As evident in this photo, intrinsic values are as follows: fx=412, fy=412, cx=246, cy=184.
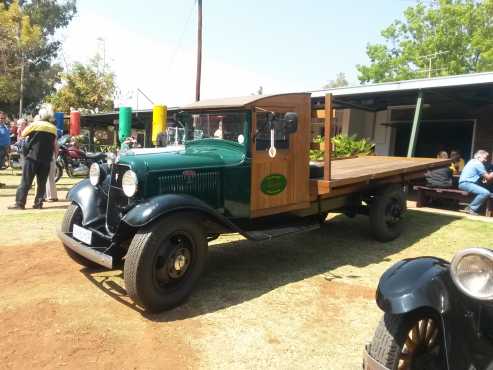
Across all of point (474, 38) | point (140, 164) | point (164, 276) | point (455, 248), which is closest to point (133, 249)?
point (164, 276)

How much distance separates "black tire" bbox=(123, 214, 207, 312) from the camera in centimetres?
329

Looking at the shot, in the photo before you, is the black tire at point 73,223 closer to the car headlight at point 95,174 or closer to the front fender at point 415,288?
the car headlight at point 95,174

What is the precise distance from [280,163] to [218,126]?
81cm

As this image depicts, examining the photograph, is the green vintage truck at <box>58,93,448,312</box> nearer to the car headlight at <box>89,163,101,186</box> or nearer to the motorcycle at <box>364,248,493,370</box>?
the car headlight at <box>89,163,101,186</box>

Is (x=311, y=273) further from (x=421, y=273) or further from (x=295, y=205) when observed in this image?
(x=421, y=273)

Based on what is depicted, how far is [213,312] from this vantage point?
138 inches

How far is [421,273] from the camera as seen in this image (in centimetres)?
223

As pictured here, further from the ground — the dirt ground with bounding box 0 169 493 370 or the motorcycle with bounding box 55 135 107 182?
the motorcycle with bounding box 55 135 107 182

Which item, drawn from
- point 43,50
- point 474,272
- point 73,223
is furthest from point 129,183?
point 43,50

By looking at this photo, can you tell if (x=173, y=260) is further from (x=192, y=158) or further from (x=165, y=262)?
(x=192, y=158)

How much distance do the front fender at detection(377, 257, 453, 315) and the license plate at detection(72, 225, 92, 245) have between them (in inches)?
107

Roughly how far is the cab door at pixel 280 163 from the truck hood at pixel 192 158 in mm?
244

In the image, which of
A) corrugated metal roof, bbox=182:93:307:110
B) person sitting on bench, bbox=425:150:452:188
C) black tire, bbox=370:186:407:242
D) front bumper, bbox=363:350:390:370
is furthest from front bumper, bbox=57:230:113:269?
person sitting on bench, bbox=425:150:452:188

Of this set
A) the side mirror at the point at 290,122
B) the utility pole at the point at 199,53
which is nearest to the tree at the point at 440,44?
the utility pole at the point at 199,53
